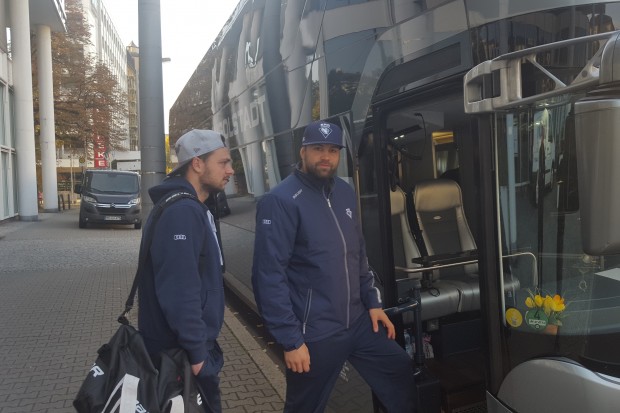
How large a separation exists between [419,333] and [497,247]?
0.85m

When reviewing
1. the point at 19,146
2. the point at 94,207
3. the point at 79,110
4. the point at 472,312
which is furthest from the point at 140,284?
the point at 79,110

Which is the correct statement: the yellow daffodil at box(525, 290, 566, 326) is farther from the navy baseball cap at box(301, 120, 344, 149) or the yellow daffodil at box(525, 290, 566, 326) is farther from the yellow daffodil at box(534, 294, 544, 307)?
the navy baseball cap at box(301, 120, 344, 149)

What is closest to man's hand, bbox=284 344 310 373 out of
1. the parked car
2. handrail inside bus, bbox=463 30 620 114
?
handrail inside bus, bbox=463 30 620 114

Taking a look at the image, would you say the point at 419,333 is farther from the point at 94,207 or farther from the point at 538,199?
the point at 94,207

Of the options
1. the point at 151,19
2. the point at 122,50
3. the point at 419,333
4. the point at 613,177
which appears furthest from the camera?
the point at 122,50

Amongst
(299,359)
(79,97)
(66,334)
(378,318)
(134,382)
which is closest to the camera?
(134,382)

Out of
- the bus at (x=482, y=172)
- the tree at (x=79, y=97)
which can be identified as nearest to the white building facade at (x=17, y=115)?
the tree at (x=79, y=97)

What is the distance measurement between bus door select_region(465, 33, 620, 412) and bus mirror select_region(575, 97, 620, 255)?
181mm

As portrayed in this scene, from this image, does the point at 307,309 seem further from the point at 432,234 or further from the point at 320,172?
the point at 432,234

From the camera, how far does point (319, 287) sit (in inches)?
101

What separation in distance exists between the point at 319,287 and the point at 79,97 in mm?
32599

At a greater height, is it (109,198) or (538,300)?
(109,198)

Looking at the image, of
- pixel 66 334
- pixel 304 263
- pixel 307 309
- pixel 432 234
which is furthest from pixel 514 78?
pixel 66 334

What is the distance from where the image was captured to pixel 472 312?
11.4 ft
